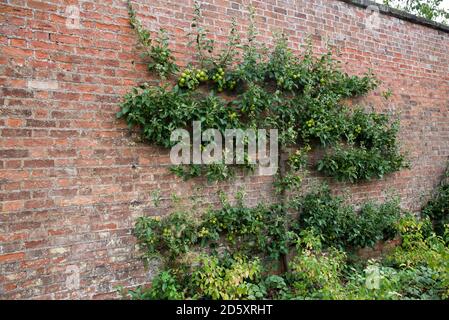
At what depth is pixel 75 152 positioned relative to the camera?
268cm

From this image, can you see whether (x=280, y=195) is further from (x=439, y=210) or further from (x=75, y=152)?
(x=439, y=210)

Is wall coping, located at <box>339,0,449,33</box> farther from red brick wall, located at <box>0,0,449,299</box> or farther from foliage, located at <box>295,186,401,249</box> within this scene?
foliage, located at <box>295,186,401,249</box>

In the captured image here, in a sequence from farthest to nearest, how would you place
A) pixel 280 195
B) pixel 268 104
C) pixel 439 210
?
1. pixel 439 210
2. pixel 280 195
3. pixel 268 104

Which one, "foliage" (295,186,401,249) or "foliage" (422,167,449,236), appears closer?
"foliage" (295,186,401,249)

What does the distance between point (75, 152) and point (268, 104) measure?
6.44ft

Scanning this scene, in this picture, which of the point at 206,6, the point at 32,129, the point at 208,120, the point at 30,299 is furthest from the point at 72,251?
the point at 206,6

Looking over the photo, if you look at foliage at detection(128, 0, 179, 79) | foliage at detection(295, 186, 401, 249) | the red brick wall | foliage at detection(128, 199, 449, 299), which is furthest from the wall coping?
foliage at detection(128, 199, 449, 299)

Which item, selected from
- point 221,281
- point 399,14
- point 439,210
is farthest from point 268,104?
point 439,210

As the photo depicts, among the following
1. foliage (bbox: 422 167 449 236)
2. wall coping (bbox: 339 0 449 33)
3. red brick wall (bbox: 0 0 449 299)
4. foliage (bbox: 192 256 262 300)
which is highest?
wall coping (bbox: 339 0 449 33)

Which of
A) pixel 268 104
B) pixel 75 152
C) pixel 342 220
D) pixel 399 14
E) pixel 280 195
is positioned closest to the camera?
pixel 75 152

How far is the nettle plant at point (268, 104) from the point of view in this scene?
2975mm

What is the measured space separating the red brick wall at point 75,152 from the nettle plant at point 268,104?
17 cm

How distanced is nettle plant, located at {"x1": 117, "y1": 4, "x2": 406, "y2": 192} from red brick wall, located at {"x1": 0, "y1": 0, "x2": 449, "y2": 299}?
168mm

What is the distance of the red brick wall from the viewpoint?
247 cm
